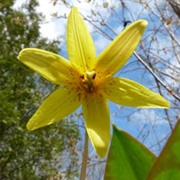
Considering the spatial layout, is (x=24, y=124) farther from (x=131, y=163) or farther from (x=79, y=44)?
(x=131, y=163)

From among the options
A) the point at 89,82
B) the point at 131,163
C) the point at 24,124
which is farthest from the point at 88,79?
the point at 24,124

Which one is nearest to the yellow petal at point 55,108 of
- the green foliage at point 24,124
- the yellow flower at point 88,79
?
the yellow flower at point 88,79

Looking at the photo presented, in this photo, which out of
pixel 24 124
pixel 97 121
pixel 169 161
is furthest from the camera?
pixel 24 124

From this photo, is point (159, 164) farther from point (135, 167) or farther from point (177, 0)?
point (177, 0)

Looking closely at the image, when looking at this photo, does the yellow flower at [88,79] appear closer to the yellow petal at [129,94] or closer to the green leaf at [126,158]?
the yellow petal at [129,94]

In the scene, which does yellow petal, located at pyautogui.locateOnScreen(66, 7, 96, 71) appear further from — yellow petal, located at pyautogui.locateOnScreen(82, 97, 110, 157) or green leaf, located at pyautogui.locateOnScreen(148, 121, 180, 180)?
green leaf, located at pyautogui.locateOnScreen(148, 121, 180, 180)

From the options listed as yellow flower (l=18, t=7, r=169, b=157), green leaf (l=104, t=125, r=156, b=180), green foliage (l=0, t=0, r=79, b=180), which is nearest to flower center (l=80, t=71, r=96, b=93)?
yellow flower (l=18, t=7, r=169, b=157)
